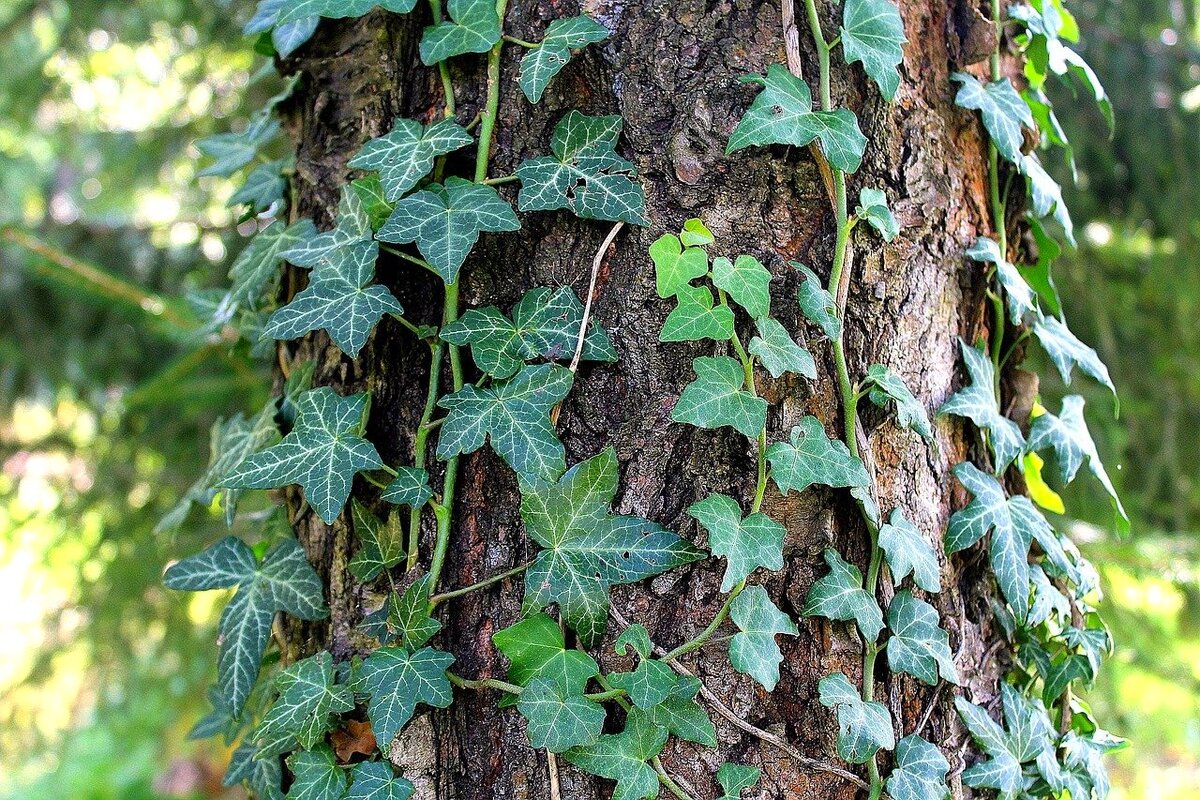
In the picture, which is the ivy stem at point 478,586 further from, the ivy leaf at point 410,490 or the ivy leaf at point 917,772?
the ivy leaf at point 917,772

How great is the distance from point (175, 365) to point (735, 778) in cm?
170

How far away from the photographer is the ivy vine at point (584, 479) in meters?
0.83

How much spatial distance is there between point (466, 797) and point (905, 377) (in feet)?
2.03

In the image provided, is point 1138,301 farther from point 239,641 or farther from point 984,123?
point 239,641

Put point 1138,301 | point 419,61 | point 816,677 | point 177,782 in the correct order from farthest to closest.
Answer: point 177,782 < point 1138,301 < point 419,61 < point 816,677

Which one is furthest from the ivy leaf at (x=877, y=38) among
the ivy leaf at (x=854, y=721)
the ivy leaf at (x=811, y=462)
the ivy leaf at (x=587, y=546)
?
the ivy leaf at (x=854, y=721)

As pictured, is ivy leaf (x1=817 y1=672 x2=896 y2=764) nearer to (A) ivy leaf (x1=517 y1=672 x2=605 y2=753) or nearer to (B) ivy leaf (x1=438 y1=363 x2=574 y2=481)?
(A) ivy leaf (x1=517 y1=672 x2=605 y2=753)

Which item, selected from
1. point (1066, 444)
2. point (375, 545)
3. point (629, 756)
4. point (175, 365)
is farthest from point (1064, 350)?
point (175, 365)

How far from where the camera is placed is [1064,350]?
1072mm

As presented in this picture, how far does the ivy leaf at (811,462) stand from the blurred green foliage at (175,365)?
4.52 ft

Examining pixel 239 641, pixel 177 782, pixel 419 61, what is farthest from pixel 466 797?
pixel 177 782

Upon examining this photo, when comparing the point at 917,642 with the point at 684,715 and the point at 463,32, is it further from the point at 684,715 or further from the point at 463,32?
the point at 463,32

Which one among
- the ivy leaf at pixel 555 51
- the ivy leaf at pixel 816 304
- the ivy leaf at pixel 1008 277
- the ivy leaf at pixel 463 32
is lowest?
the ivy leaf at pixel 1008 277

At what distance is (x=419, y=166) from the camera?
88 centimetres
